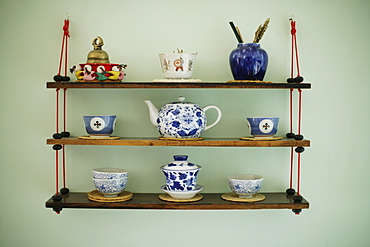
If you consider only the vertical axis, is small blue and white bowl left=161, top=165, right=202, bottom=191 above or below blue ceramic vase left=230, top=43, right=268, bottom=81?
below

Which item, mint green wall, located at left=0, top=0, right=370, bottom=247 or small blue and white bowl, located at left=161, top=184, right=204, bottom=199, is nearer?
small blue and white bowl, located at left=161, top=184, right=204, bottom=199

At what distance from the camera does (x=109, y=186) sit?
1.71 metres

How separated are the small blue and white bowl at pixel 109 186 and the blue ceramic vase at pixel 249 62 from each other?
633 mm

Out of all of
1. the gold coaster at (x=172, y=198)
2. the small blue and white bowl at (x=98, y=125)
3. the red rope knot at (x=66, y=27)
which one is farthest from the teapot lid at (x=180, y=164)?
the red rope knot at (x=66, y=27)

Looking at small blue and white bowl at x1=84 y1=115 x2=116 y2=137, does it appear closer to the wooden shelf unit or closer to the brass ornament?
the wooden shelf unit

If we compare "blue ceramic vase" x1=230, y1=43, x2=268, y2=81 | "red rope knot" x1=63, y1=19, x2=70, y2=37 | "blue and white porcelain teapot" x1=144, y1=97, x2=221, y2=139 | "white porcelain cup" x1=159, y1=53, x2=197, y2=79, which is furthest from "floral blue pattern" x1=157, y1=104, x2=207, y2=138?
"red rope knot" x1=63, y1=19, x2=70, y2=37

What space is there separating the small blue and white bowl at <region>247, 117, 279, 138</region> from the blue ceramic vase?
0.54 feet

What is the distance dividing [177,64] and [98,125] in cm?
40

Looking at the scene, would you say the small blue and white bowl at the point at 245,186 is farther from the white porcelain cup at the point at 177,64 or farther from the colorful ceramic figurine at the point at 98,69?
the colorful ceramic figurine at the point at 98,69

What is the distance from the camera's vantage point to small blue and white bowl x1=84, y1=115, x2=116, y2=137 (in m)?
1.72

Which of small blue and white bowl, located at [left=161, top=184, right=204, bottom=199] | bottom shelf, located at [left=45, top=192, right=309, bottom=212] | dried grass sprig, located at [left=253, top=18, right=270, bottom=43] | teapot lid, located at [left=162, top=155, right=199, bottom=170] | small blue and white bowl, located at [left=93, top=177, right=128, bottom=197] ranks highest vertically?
dried grass sprig, located at [left=253, top=18, right=270, bottom=43]

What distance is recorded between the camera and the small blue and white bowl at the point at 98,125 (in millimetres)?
1724
